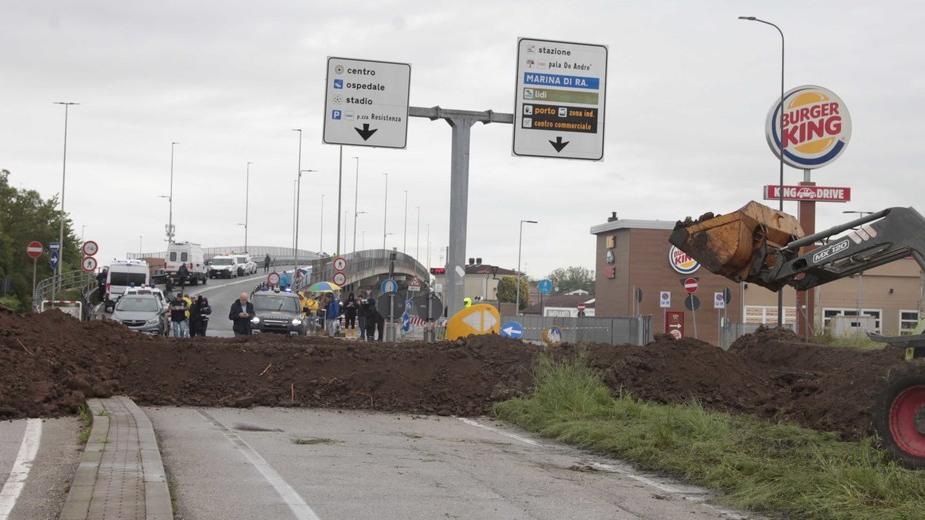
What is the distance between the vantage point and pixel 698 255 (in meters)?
12.3

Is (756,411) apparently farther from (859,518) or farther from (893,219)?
(859,518)

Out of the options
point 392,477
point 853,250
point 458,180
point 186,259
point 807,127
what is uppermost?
point 807,127

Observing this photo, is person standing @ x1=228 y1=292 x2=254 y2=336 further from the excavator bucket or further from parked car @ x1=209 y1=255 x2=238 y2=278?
parked car @ x1=209 y1=255 x2=238 y2=278

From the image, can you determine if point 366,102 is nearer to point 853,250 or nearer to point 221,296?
point 853,250

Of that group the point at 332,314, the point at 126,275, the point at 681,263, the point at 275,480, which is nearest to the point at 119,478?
the point at 275,480

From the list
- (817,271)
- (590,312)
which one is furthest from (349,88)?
(590,312)

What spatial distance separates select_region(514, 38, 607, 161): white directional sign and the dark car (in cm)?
1750

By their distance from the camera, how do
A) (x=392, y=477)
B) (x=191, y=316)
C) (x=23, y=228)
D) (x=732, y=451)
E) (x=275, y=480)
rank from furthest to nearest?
(x=23, y=228) → (x=191, y=316) → (x=732, y=451) → (x=392, y=477) → (x=275, y=480)

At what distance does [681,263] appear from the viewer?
60.0 metres

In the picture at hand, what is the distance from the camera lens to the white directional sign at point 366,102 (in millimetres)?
21281

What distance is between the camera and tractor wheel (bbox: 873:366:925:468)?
10.4m

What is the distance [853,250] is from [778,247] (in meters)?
0.84

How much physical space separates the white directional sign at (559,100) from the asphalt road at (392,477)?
856 cm

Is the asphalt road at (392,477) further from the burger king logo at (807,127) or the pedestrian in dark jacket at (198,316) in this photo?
the burger king logo at (807,127)
